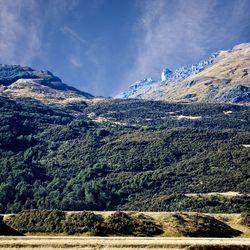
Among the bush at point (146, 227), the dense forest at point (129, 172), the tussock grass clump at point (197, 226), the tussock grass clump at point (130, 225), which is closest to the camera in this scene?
the bush at point (146, 227)

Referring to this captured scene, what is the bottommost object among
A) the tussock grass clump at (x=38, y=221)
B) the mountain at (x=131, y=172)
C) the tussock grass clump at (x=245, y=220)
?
the tussock grass clump at (x=38, y=221)

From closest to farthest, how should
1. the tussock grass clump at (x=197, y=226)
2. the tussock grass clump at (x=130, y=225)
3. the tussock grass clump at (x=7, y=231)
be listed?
the tussock grass clump at (x=7, y=231) → the tussock grass clump at (x=130, y=225) → the tussock grass clump at (x=197, y=226)

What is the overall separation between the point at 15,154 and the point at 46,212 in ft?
419

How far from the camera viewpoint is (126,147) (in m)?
181

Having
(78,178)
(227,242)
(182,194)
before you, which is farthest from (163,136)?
(227,242)

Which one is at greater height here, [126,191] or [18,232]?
[126,191]

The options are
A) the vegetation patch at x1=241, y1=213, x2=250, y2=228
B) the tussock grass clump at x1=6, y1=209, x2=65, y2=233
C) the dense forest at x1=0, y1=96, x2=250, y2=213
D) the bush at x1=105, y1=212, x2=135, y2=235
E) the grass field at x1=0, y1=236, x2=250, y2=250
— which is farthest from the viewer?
the dense forest at x1=0, y1=96, x2=250, y2=213

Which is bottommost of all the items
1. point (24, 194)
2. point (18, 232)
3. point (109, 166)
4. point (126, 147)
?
point (18, 232)

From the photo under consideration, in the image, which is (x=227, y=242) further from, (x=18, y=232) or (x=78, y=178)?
(x=78, y=178)

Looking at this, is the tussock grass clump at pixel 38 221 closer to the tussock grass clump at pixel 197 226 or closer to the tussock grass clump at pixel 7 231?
the tussock grass clump at pixel 7 231

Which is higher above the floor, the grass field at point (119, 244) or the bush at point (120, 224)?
the bush at point (120, 224)

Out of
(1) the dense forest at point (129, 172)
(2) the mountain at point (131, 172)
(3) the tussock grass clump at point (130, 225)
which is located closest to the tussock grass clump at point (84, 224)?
(3) the tussock grass clump at point (130, 225)

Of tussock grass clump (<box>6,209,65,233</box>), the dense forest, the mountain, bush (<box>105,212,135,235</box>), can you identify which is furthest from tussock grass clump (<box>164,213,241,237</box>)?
the dense forest

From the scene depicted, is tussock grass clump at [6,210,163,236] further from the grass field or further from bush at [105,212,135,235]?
the grass field
